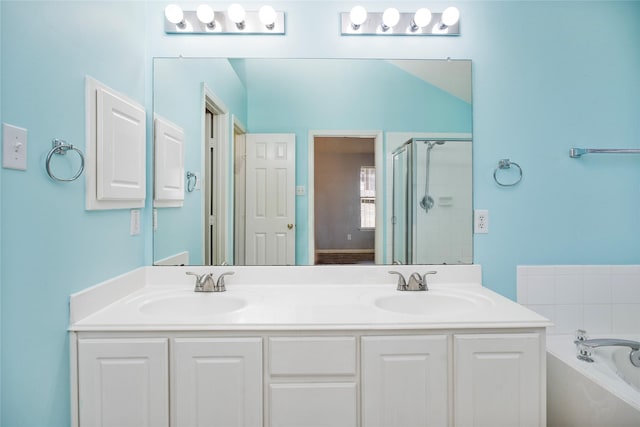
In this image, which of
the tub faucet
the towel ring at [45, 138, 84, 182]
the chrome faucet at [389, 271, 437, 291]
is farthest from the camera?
the chrome faucet at [389, 271, 437, 291]

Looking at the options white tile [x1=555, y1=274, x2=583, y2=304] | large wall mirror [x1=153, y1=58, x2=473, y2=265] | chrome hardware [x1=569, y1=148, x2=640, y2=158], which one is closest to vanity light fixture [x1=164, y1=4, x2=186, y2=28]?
large wall mirror [x1=153, y1=58, x2=473, y2=265]

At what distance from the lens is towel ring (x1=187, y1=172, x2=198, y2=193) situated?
5.78 ft

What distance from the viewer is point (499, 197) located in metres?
1.75

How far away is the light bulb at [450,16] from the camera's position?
1679 millimetres

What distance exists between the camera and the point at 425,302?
1.62m

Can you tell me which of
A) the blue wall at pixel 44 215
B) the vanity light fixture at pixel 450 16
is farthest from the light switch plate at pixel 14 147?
the vanity light fixture at pixel 450 16

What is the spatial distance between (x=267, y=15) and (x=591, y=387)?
206 centimetres

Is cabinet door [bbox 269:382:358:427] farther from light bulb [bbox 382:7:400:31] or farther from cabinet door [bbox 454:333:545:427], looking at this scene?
light bulb [bbox 382:7:400:31]

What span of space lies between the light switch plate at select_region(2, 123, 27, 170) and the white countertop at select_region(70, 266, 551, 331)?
1.57 feet

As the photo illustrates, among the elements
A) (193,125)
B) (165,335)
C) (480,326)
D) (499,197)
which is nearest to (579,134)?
(499,197)

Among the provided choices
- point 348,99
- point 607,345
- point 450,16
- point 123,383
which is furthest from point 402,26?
point 123,383

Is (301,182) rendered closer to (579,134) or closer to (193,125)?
(193,125)

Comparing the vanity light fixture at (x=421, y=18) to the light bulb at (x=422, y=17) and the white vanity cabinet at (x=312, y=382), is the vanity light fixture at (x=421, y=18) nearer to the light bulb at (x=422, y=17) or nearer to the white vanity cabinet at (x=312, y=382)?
the light bulb at (x=422, y=17)

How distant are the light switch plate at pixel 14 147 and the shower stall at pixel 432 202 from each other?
142 centimetres
